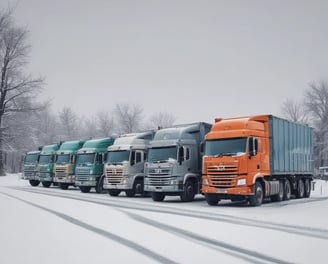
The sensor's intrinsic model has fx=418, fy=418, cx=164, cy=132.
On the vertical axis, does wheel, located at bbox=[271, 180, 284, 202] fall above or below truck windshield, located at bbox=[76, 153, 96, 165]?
below

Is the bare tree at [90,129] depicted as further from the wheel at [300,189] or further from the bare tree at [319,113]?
the wheel at [300,189]

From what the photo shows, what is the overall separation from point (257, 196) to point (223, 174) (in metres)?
1.89

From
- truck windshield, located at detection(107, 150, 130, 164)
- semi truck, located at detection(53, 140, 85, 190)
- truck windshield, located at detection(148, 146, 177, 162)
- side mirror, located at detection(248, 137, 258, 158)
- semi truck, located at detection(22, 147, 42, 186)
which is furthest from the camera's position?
semi truck, located at detection(22, 147, 42, 186)

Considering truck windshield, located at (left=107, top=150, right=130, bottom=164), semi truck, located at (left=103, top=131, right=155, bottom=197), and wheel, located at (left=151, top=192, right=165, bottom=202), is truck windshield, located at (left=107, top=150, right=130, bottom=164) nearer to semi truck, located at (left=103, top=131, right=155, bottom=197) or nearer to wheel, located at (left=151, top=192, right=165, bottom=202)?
semi truck, located at (left=103, top=131, right=155, bottom=197)

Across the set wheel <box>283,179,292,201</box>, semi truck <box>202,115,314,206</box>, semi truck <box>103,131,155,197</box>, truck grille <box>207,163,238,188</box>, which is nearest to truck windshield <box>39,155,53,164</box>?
semi truck <box>103,131,155,197</box>

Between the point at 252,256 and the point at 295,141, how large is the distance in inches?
622

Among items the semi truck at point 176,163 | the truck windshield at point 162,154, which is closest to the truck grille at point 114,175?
the semi truck at point 176,163

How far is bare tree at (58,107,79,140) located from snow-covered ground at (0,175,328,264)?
74.3m

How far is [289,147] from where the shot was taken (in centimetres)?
2166

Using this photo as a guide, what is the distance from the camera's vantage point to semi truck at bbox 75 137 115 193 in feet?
90.7

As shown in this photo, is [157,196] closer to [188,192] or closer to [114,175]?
[188,192]

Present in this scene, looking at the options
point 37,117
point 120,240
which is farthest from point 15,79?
point 120,240

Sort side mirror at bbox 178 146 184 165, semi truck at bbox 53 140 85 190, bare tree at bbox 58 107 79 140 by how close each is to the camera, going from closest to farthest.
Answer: side mirror at bbox 178 146 184 165 → semi truck at bbox 53 140 85 190 → bare tree at bbox 58 107 79 140

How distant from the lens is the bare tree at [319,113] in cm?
6575
